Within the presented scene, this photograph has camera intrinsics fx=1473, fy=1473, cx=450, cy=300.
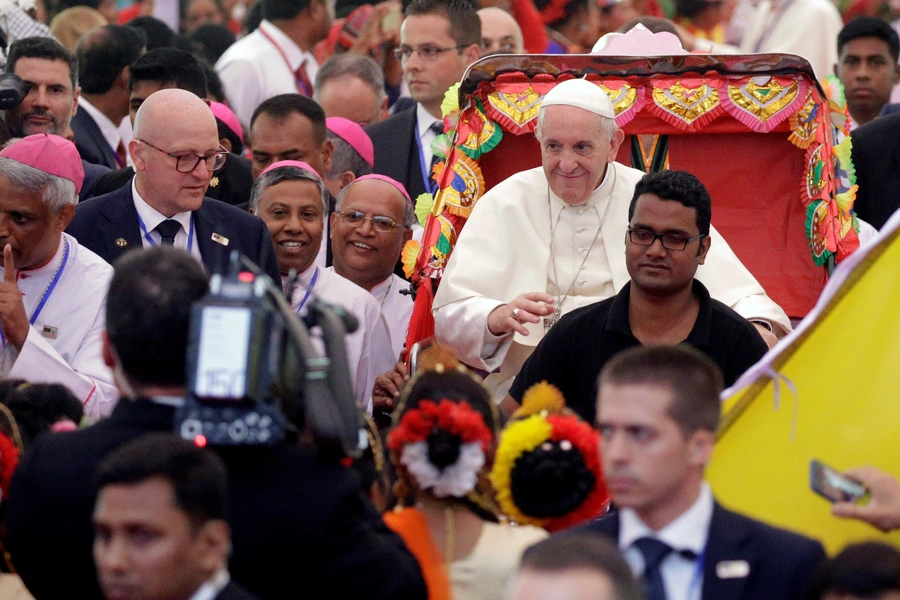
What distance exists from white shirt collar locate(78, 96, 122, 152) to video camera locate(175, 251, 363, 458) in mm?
5526

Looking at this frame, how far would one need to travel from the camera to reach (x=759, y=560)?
3402mm

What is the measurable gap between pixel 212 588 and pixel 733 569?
118 centimetres

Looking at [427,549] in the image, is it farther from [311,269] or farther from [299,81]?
[299,81]

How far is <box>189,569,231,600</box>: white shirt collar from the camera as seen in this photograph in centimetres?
316

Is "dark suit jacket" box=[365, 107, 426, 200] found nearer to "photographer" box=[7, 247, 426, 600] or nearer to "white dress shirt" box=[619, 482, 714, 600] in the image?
"photographer" box=[7, 247, 426, 600]

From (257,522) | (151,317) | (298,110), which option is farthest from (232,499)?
(298,110)

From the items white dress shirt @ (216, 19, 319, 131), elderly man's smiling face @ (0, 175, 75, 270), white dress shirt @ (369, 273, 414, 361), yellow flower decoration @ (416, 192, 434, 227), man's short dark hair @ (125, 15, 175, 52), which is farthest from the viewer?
man's short dark hair @ (125, 15, 175, 52)

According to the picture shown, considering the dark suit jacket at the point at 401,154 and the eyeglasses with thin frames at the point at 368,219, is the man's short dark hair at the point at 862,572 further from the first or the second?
the dark suit jacket at the point at 401,154

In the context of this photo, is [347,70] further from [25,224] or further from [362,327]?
[25,224]

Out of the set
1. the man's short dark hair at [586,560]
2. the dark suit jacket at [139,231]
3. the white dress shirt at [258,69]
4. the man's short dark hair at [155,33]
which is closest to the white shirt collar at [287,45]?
the white dress shirt at [258,69]

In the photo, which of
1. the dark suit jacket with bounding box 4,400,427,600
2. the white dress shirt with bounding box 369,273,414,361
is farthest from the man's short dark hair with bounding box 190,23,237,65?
the dark suit jacket with bounding box 4,400,427,600

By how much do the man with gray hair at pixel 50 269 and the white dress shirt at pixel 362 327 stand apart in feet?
3.53

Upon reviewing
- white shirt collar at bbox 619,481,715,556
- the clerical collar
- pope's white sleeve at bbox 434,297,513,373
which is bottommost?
pope's white sleeve at bbox 434,297,513,373

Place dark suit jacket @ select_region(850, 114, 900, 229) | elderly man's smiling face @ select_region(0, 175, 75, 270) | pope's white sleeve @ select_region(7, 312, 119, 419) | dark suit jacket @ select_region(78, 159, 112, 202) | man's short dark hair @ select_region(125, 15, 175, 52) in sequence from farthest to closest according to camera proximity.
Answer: man's short dark hair @ select_region(125, 15, 175, 52) < dark suit jacket @ select_region(850, 114, 900, 229) < dark suit jacket @ select_region(78, 159, 112, 202) < elderly man's smiling face @ select_region(0, 175, 75, 270) < pope's white sleeve @ select_region(7, 312, 119, 419)
